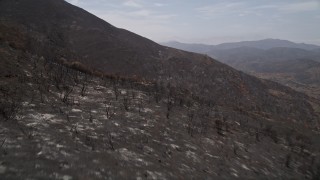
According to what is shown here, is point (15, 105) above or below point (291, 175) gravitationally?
above

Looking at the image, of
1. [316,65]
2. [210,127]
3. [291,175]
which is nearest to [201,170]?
[291,175]

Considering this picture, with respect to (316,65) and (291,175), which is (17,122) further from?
(316,65)

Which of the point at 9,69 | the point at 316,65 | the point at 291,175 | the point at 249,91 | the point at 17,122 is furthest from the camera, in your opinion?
the point at 316,65

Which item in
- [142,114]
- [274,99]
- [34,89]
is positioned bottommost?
[274,99]

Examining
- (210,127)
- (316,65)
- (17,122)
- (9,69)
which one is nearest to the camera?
(17,122)

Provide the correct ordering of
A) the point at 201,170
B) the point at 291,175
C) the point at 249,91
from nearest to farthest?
the point at 201,170 < the point at 291,175 < the point at 249,91

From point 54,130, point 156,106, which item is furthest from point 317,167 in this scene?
point 54,130

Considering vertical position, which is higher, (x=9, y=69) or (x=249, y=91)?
(x=9, y=69)

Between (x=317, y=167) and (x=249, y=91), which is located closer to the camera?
(x=317, y=167)

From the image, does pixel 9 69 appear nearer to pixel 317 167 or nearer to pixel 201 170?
pixel 201 170
